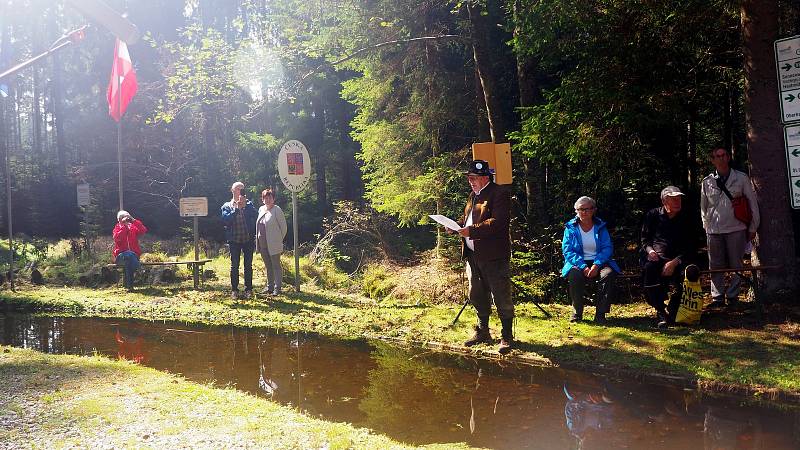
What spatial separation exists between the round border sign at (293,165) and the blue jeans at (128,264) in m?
3.66

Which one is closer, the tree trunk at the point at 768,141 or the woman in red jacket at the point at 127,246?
the tree trunk at the point at 768,141

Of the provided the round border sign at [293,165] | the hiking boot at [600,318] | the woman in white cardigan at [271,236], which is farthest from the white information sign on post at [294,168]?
the hiking boot at [600,318]

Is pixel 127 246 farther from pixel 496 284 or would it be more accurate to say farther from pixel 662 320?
pixel 662 320

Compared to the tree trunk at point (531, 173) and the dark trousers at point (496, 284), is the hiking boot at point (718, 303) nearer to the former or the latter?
the dark trousers at point (496, 284)

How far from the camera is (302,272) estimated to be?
1446cm

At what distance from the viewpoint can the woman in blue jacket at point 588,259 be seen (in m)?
7.57

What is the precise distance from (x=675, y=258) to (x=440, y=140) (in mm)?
6911

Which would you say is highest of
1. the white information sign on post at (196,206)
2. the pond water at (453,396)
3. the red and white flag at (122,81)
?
the red and white flag at (122,81)

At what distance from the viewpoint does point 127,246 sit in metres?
12.7

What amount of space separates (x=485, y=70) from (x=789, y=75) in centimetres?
489

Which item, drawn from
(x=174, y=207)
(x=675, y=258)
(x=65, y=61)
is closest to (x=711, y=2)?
(x=675, y=258)

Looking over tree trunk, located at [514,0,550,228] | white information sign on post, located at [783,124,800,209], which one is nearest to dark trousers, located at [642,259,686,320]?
white information sign on post, located at [783,124,800,209]

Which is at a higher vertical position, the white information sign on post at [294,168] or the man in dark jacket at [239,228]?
the white information sign on post at [294,168]

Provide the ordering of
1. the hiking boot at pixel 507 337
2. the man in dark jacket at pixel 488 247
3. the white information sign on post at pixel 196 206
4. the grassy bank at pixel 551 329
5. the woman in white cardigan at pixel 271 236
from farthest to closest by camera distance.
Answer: the white information sign on post at pixel 196 206 → the woman in white cardigan at pixel 271 236 → the hiking boot at pixel 507 337 → the man in dark jacket at pixel 488 247 → the grassy bank at pixel 551 329
